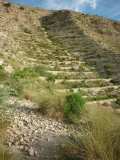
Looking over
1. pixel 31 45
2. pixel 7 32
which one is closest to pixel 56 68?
pixel 31 45

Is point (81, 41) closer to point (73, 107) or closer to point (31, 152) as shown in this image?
point (73, 107)

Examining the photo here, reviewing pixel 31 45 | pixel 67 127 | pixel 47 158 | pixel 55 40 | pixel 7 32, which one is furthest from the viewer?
pixel 55 40

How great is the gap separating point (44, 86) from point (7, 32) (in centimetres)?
1129

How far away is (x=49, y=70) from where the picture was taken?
15805 millimetres

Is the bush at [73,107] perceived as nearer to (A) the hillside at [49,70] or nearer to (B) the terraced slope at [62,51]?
(A) the hillside at [49,70]

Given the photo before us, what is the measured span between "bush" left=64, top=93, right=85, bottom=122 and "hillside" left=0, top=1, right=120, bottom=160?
6cm

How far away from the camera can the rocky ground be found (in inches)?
213

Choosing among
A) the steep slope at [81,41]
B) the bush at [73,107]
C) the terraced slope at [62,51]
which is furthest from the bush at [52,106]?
the steep slope at [81,41]

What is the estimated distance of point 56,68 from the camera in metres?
16.3

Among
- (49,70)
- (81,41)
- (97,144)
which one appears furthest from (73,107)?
(81,41)

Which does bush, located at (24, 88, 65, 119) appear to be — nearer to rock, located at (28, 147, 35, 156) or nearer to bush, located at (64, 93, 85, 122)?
bush, located at (64, 93, 85, 122)

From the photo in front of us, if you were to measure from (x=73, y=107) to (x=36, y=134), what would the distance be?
145 centimetres

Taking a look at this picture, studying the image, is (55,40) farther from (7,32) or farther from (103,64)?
(103,64)

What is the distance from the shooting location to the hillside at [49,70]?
625 cm
